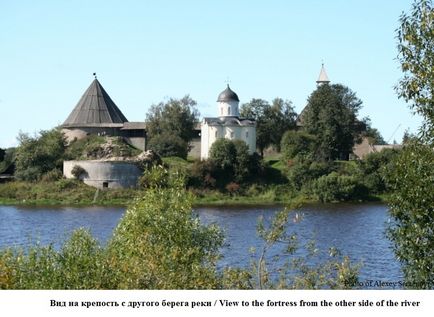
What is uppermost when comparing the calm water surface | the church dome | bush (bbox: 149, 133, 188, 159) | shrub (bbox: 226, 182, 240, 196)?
the church dome

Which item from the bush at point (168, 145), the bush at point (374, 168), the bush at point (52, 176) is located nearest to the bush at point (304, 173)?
the bush at point (374, 168)

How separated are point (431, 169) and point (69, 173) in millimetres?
40772

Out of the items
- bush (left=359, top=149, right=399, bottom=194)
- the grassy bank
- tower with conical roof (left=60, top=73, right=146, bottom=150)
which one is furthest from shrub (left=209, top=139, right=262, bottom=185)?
tower with conical roof (left=60, top=73, right=146, bottom=150)

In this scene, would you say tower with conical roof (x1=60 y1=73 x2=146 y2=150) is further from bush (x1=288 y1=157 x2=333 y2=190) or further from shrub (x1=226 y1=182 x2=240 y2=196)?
bush (x1=288 y1=157 x2=333 y2=190)

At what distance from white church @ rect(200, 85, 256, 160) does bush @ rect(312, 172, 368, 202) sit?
949 cm

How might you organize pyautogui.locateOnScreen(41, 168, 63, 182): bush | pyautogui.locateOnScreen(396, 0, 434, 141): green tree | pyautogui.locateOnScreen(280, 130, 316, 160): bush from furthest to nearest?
pyautogui.locateOnScreen(280, 130, 316, 160): bush
pyautogui.locateOnScreen(41, 168, 63, 182): bush
pyautogui.locateOnScreen(396, 0, 434, 141): green tree

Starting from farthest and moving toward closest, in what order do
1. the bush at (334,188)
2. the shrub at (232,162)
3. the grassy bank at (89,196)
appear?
1. the shrub at (232,162)
2. the bush at (334,188)
3. the grassy bank at (89,196)

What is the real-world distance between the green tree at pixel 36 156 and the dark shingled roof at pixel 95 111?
5.70 m

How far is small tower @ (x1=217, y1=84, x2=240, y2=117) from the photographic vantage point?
57072mm

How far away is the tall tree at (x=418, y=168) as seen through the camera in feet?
33.8

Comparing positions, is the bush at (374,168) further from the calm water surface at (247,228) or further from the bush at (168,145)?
the bush at (168,145)

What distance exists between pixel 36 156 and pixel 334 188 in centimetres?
1954
